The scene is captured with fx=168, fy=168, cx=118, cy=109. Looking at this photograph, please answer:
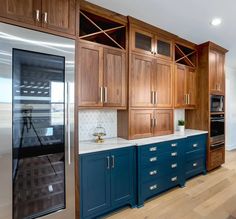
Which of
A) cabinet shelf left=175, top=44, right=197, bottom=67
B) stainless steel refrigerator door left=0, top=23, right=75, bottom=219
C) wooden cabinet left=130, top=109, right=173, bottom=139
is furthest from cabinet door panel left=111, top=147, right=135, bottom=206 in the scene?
cabinet shelf left=175, top=44, right=197, bottom=67

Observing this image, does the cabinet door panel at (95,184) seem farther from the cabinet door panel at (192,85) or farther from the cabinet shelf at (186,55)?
the cabinet shelf at (186,55)

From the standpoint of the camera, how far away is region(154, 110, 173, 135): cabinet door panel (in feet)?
9.65

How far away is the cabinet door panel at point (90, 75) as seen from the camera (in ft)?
7.07

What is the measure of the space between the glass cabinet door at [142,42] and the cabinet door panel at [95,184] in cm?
170

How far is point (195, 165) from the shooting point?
3297 mm

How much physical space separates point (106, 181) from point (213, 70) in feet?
10.5

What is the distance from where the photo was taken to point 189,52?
3691 millimetres

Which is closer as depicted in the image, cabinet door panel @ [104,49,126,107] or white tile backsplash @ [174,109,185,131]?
cabinet door panel @ [104,49,126,107]

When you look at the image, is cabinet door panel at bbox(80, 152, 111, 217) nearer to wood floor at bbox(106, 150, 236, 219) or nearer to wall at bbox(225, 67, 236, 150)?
wood floor at bbox(106, 150, 236, 219)

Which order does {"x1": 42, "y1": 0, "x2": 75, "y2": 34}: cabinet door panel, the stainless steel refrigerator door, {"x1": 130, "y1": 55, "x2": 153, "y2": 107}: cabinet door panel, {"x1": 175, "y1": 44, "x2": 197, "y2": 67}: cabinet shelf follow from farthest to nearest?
{"x1": 175, "y1": 44, "x2": 197, "y2": 67}: cabinet shelf, {"x1": 130, "y1": 55, "x2": 153, "y2": 107}: cabinet door panel, {"x1": 42, "y1": 0, "x2": 75, "y2": 34}: cabinet door panel, the stainless steel refrigerator door

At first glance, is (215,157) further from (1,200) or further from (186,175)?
(1,200)

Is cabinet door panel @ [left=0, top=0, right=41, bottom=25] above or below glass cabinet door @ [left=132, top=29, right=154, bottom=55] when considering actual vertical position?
below

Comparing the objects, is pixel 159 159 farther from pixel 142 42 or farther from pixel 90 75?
pixel 142 42

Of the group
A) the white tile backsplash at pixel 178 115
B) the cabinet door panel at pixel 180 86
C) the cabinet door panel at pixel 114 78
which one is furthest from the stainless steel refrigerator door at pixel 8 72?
the white tile backsplash at pixel 178 115
